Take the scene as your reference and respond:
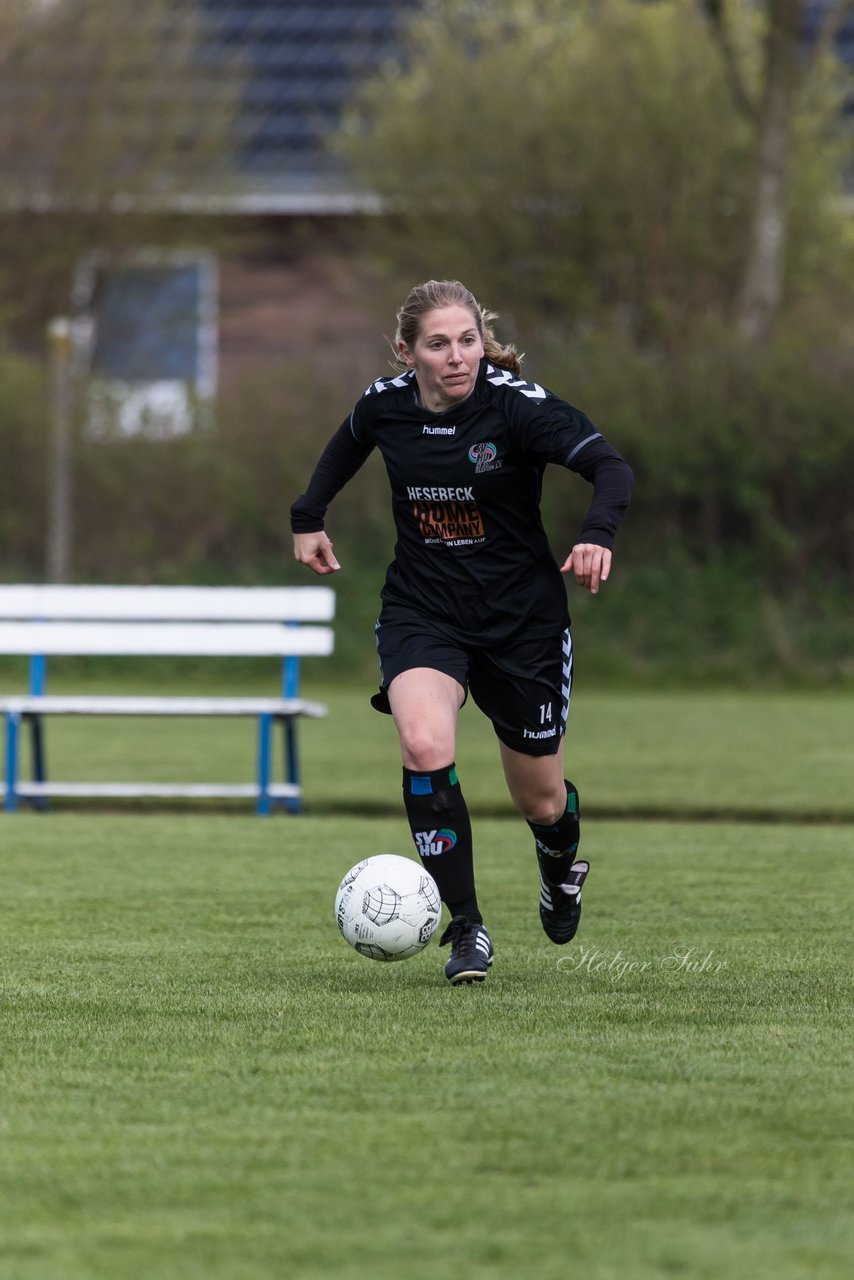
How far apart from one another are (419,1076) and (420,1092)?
14 centimetres

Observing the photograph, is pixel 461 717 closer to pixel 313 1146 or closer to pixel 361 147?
pixel 361 147

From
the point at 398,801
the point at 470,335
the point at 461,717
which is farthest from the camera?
the point at 461,717

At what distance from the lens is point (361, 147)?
78.0 feet

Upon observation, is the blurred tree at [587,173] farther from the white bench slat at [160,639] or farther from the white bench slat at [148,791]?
the white bench slat at [148,791]

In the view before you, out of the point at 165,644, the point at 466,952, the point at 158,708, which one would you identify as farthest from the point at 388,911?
the point at 165,644

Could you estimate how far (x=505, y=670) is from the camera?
5547 mm

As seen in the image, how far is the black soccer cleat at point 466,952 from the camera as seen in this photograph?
5.23m

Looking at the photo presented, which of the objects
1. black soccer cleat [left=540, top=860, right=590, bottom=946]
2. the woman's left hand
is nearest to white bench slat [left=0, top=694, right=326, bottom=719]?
black soccer cleat [left=540, top=860, right=590, bottom=946]

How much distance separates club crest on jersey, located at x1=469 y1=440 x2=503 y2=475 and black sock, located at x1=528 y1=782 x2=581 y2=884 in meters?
1.02

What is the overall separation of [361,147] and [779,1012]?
20186 mm

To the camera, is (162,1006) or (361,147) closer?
(162,1006)

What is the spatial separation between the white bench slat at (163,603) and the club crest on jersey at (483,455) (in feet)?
17.0

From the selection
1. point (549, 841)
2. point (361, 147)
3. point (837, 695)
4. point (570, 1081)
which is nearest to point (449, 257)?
Answer: point (361, 147)

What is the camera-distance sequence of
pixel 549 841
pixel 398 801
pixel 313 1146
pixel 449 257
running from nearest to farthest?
1. pixel 313 1146
2. pixel 549 841
3. pixel 398 801
4. pixel 449 257
